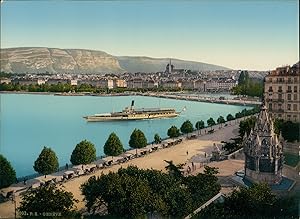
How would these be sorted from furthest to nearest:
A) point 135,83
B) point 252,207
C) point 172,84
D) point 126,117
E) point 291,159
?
point 172,84 < point 135,83 < point 126,117 < point 291,159 < point 252,207

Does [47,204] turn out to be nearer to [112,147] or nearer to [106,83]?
[112,147]

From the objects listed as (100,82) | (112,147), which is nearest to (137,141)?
(112,147)

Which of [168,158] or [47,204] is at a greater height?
[47,204]

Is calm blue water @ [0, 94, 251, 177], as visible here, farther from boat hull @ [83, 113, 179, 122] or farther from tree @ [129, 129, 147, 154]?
tree @ [129, 129, 147, 154]

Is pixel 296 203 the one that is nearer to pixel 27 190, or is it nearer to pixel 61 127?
pixel 27 190

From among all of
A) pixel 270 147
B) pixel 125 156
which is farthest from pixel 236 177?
pixel 125 156

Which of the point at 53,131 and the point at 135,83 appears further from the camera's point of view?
the point at 135,83

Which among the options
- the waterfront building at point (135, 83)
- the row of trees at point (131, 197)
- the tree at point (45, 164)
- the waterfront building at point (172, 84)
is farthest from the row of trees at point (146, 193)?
the waterfront building at point (172, 84)
